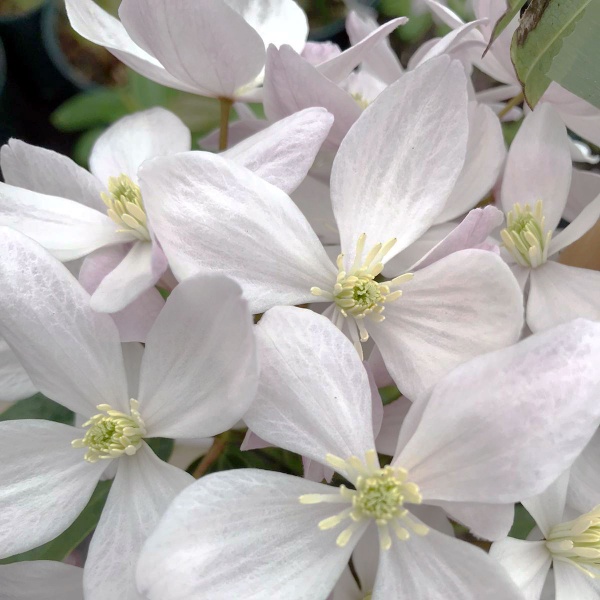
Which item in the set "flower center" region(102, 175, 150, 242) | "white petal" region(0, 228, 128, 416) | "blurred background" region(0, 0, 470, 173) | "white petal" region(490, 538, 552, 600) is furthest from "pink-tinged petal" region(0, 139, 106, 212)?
"blurred background" region(0, 0, 470, 173)

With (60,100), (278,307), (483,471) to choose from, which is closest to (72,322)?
(278,307)

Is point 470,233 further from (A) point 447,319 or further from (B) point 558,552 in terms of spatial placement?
(B) point 558,552

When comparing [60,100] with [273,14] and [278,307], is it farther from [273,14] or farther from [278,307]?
[278,307]

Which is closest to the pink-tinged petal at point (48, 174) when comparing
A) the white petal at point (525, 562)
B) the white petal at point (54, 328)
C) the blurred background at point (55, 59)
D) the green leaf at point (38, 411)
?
the white petal at point (54, 328)

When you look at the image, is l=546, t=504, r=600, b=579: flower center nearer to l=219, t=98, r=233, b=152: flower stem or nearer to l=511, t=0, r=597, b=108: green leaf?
l=511, t=0, r=597, b=108: green leaf

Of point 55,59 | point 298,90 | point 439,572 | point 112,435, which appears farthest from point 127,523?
point 55,59

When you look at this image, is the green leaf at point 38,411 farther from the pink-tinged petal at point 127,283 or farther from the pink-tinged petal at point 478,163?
the pink-tinged petal at point 478,163
